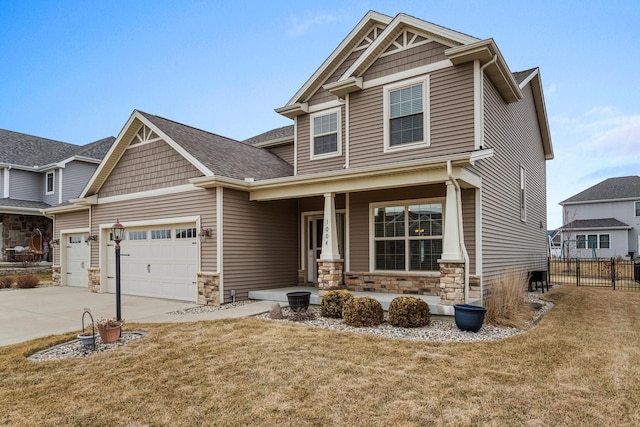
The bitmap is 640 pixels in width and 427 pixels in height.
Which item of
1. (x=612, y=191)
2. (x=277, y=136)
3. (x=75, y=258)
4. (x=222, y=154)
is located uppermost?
(x=277, y=136)

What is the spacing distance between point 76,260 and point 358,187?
12.7 metres

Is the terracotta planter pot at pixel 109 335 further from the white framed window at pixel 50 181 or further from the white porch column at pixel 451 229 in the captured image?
the white framed window at pixel 50 181

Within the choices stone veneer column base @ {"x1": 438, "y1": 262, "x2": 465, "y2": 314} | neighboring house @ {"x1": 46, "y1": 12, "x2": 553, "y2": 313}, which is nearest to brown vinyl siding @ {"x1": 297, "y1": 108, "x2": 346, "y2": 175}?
neighboring house @ {"x1": 46, "y1": 12, "x2": 553, "y2": 313}

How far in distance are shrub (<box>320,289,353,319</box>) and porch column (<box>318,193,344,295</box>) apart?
3.53 feet

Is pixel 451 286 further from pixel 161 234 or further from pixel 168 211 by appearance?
pixel 161 234

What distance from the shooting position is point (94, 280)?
13.9 m

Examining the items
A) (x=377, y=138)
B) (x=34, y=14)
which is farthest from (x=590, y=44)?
(x=34, y=14)

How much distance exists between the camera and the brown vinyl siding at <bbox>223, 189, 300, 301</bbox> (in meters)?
10.6

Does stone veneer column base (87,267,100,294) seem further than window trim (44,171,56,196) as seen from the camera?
No

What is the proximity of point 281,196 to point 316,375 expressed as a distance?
634 cm

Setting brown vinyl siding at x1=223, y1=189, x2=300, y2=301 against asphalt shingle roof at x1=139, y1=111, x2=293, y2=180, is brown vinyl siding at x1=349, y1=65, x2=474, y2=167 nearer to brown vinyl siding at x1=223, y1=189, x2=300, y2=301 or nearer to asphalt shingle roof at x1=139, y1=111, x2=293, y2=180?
brown vinyl siding at x1=223, y1=189, x2=300, y2=301

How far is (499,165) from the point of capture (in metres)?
10.8

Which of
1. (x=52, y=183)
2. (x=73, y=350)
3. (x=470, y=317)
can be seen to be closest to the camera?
(x=73, y=350)

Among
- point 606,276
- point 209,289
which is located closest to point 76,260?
point 209,289
